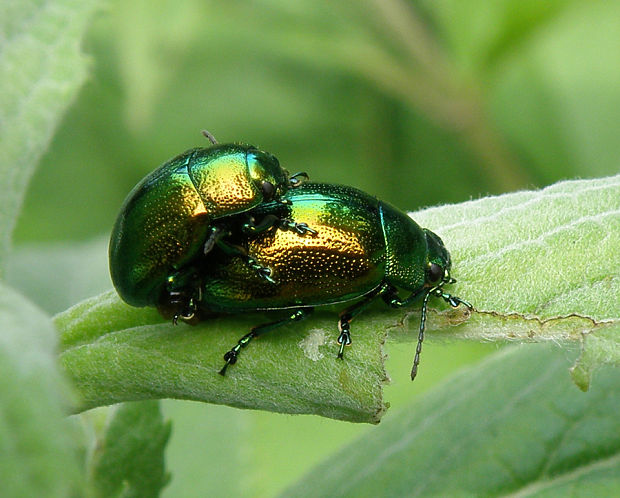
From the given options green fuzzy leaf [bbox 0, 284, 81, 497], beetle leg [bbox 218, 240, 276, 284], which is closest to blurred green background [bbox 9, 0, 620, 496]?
beetle leg [bbox 218, 240, 276, 284]

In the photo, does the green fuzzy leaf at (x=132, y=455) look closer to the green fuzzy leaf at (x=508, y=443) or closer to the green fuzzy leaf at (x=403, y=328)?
the green fuzzy leaf at (x=403, y=328)

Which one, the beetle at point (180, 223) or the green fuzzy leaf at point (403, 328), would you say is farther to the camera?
the beetle at point (180, 223)

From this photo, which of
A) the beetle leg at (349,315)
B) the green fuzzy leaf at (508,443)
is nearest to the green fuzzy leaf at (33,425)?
the beetle leg at (349,315)

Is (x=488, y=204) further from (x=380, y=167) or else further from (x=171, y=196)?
(x=380, y=167)

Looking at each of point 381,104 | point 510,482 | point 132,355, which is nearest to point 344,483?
point 510,482

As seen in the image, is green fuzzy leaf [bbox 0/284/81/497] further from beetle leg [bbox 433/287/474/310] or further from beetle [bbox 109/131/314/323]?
beetle leg [bbox 433/287/474/310]

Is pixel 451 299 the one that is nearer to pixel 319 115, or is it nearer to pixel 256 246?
pixel 256 246

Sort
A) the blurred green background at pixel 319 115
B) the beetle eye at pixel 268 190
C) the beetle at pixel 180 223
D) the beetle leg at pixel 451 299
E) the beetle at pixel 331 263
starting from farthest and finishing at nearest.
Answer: the blurred green background at pixel 319 115 → the beetle eye at pixel 268 190 → the beetle at pixel 331 263 → the beetle at pixel 180 223 → the beetle leg at pixel 451 299
